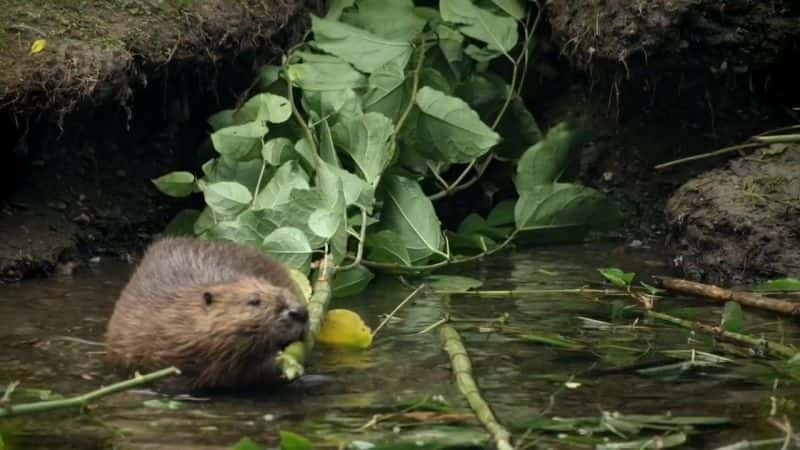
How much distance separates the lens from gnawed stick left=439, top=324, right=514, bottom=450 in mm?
3416

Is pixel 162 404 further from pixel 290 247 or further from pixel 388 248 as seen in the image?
pixel 388 248

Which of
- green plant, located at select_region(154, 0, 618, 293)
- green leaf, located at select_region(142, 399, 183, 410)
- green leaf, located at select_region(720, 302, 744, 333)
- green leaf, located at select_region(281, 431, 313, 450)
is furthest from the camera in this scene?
green plant, located at select_region(154, 0, 618, 293)

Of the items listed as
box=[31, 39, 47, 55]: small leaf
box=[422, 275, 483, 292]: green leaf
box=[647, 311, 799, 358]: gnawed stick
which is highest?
box=[31, 39, 47, 55]: small leaf

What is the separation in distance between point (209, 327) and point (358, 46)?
2393 millimetres

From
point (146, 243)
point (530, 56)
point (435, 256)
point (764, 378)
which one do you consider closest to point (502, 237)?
point (435, 256)

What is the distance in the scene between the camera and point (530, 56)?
678 centimetres

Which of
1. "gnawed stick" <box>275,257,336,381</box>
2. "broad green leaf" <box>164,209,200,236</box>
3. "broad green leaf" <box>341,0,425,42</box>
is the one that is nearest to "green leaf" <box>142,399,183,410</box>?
"gnawed stick" <box>275,257,336,381</box>

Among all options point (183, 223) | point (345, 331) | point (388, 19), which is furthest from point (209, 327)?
point (388, 19)

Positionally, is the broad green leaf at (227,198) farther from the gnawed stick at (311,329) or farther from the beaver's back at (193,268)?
the beaver's back at (193,268)

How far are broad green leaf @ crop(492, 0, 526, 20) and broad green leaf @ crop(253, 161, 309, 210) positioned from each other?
1.34m

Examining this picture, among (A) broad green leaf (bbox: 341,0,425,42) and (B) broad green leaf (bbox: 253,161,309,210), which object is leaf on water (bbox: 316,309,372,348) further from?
(A) broad green leaf (bbox: 341,0,425,42)

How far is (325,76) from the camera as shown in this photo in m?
6.18

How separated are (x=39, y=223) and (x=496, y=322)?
81.5 inches

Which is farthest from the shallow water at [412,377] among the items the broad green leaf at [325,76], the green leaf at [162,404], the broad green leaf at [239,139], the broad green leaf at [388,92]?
the broad green leaf at [325,76]
